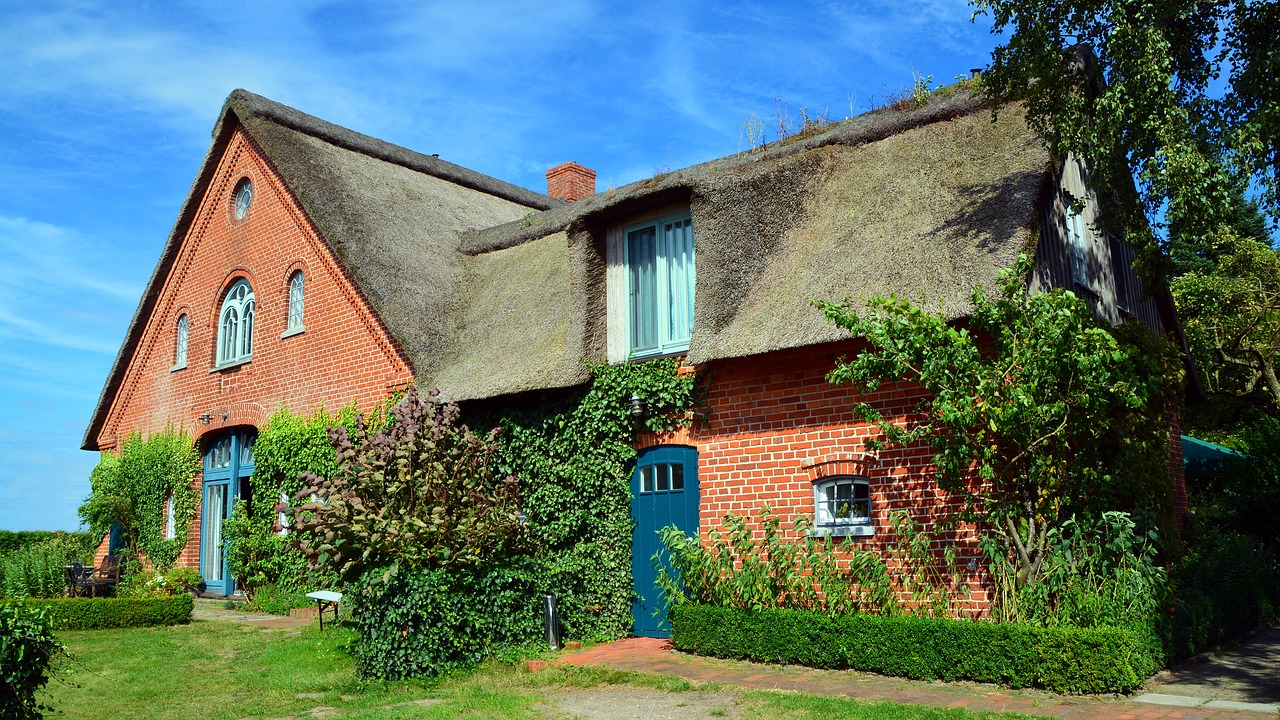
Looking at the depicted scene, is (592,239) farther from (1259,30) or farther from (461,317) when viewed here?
(1259,30)

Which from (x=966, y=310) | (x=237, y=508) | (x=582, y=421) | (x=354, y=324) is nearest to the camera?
(x=966, y=310)

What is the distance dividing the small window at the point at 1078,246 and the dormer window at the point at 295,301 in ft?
39.7

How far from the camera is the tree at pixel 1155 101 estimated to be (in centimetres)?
910

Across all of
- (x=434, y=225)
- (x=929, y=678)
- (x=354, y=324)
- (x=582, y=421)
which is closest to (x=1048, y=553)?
(x=929, y=678)

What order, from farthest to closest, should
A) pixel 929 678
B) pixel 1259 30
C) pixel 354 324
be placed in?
pixel 354 324 < pixel 1259 30 < pixel 929 678

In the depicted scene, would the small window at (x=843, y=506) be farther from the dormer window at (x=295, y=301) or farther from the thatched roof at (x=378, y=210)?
the dormer window at (x=295, y=301)

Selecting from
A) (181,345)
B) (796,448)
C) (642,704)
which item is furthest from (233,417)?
(642,704)

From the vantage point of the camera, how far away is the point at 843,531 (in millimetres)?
10164

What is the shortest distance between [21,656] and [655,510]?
22.6 ft

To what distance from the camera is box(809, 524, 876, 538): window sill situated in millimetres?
9914

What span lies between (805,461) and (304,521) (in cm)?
529

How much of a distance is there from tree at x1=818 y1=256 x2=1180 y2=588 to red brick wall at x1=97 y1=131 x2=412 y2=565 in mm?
7961

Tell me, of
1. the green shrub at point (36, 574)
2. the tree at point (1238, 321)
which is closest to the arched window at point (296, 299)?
the green shrub at point (36, 574)

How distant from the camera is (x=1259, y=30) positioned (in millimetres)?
10016
